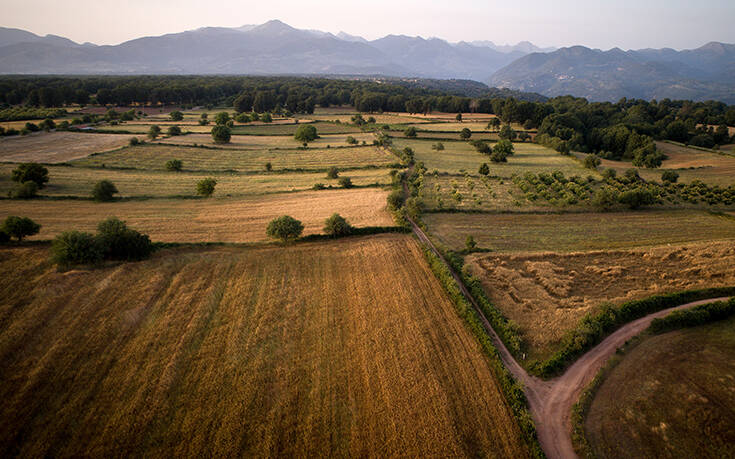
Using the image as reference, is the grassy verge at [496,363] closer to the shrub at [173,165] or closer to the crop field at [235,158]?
the crop field at [235,158]

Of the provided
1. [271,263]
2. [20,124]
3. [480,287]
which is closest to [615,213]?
[480,287]

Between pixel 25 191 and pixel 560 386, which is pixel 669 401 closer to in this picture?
pixel 560 386

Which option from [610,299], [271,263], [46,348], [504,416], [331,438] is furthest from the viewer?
[271,263]

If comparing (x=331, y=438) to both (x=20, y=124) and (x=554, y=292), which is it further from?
(x=20, y=124)

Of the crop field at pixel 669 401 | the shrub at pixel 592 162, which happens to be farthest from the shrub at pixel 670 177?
the crop field at pixel 669 401

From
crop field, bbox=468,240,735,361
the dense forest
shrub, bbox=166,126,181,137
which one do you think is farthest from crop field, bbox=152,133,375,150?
crop field, bbox=468,240,735,361

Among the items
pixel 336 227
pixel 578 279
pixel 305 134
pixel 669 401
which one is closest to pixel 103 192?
pixel 336 227
